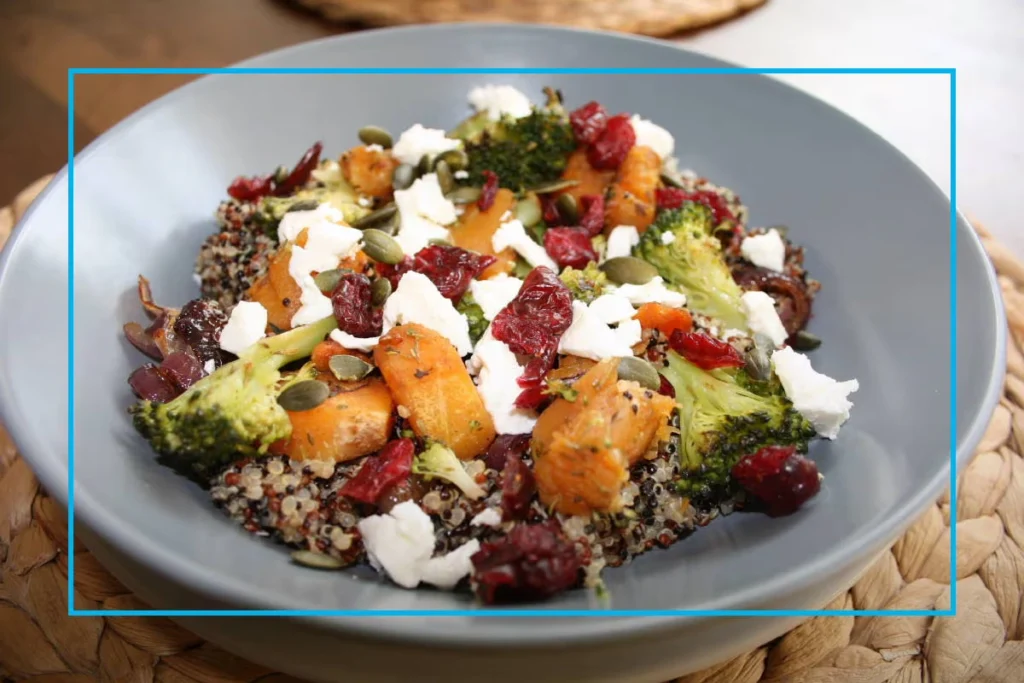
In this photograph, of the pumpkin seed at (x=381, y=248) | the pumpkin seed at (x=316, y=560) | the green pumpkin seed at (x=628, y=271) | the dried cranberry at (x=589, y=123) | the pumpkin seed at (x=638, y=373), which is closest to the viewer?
the pumpkin seed at (x=316, y=560)

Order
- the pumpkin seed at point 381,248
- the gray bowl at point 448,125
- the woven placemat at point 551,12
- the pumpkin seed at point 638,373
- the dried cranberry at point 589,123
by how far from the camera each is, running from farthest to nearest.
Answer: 1. the woven placemat at point 551,12
2. the dried cranberry at point 589,123
3. the pumpkin seed at point 381,248
4. the pumpkin seed at point 638,373
5. the gray bowl at point 448,125

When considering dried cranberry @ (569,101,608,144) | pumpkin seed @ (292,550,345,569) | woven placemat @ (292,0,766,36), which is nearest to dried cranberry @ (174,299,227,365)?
pumpkin seed @ (292,550,345,569)

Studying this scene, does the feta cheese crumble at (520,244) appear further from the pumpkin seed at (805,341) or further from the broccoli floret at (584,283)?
the pumpkin seed at (805,341)

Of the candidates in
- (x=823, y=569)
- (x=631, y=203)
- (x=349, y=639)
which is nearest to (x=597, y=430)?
(x=823, y=569)

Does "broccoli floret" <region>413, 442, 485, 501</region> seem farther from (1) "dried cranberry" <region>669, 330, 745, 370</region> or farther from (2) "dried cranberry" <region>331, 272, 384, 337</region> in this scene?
(1) "dried cranberry" <region>669, 330, 745, 370</region>

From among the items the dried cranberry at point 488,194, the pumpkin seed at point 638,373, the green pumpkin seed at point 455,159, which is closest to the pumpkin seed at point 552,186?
the dried cranberry at point 488,194

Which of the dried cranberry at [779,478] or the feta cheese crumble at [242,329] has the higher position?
the feta cheese crumble at [242,329]
